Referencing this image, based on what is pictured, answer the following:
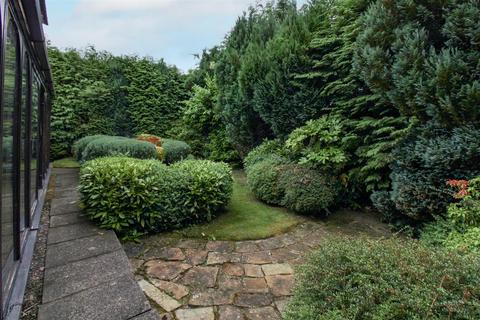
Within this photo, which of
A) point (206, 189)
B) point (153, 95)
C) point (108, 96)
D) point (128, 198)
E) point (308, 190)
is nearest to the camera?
point (128, 198)

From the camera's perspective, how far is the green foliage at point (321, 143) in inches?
179

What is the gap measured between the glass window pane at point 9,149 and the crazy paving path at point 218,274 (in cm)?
106

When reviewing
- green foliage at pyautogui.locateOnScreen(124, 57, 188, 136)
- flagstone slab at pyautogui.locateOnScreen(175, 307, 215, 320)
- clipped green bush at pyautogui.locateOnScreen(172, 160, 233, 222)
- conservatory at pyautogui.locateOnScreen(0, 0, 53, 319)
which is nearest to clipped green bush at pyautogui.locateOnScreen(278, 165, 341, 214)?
clipped green bush at pyautogui.locateOnScreen(172, 160, 233, 222)

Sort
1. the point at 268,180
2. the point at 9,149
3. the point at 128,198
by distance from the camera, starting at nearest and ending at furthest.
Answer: the point at 9,149 < the point at 128,198 < the point at 268,180

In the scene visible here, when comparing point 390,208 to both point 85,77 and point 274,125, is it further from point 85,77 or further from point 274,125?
point 85,77

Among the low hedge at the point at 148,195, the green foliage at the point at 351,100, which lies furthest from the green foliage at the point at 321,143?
the low hedge at the point at 148,195

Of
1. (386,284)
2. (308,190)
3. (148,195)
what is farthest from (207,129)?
(386,284)

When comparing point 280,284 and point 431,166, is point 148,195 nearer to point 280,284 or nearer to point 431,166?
point 280,284

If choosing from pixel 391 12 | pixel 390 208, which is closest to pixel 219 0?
pixel 391 12

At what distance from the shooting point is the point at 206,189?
153 inches

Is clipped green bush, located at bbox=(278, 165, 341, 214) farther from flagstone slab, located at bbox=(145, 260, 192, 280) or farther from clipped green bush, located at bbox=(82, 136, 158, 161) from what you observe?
clipped green bush, located at bbox=(82, 136, 158, 161)

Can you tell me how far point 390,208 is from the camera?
13.0 ft

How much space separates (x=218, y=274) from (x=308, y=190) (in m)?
2.19

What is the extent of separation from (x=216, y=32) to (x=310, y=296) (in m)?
10.1
